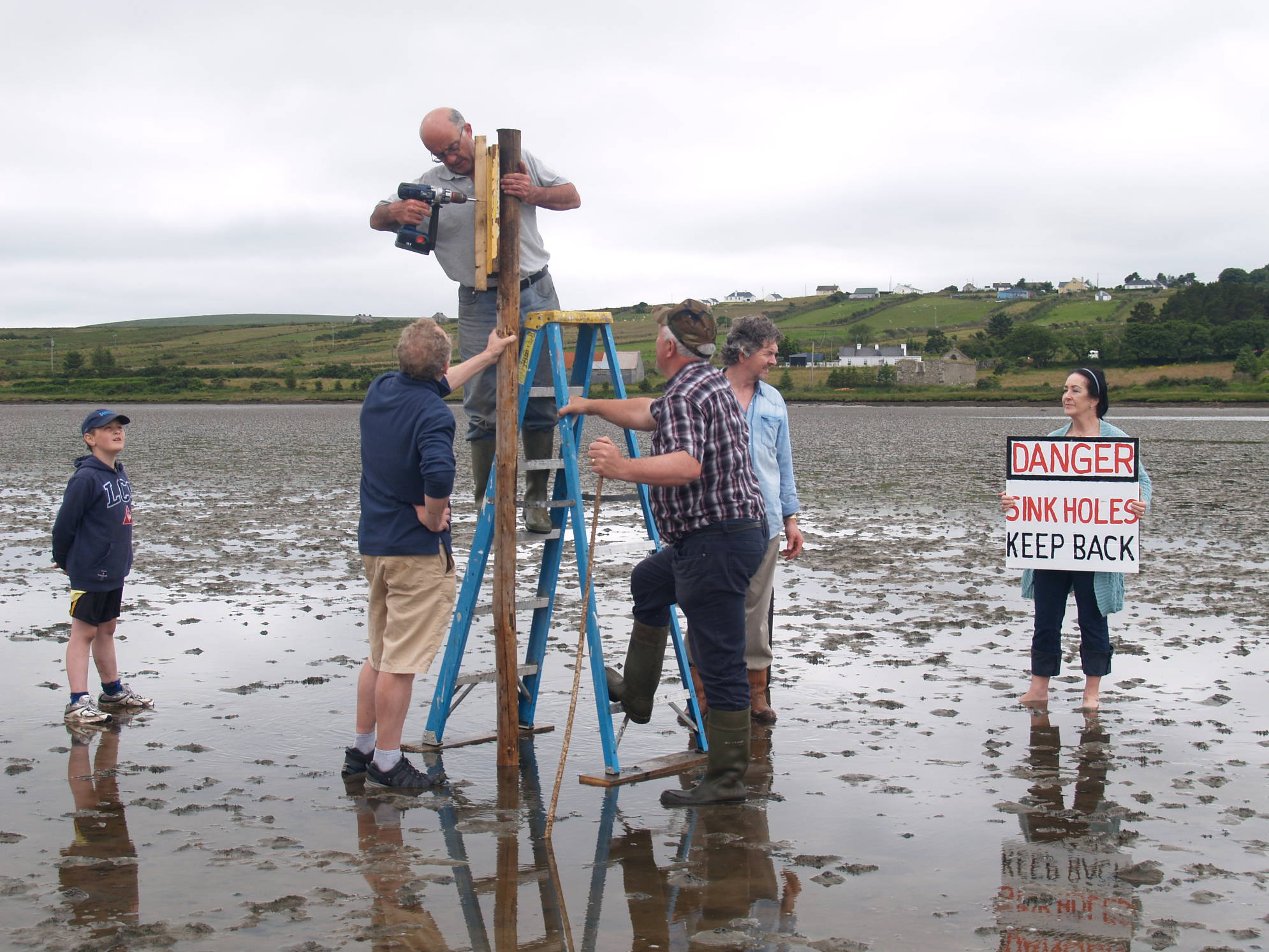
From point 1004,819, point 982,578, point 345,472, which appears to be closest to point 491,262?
point 1004,819

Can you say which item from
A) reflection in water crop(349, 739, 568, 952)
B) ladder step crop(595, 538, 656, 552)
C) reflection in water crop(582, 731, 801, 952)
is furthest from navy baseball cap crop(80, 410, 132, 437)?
ladder step crop(595, 538, 656, 552)

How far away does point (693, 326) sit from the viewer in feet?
19.7

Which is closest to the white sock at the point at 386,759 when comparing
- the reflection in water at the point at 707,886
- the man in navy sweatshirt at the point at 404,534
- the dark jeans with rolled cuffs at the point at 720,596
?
the man in navy sweatshirt at the point at 404,534

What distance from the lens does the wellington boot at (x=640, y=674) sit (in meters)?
6.57

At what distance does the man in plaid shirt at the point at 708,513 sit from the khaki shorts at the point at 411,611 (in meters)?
1.12

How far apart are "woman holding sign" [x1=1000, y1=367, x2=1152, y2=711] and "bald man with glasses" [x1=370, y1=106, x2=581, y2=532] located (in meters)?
3.35

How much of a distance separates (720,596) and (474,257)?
2461 millimetres

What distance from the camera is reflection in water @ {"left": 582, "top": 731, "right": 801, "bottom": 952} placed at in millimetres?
4449

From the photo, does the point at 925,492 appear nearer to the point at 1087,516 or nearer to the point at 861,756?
the point at 1087,516

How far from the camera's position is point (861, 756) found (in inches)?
267

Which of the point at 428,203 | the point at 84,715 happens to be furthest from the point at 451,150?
the point at 84,715

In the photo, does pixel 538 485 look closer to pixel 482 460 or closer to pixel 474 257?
pixel 482 460

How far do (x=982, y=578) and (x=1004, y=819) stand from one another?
287 inches

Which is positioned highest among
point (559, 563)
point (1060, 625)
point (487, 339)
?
point (487, 339)
